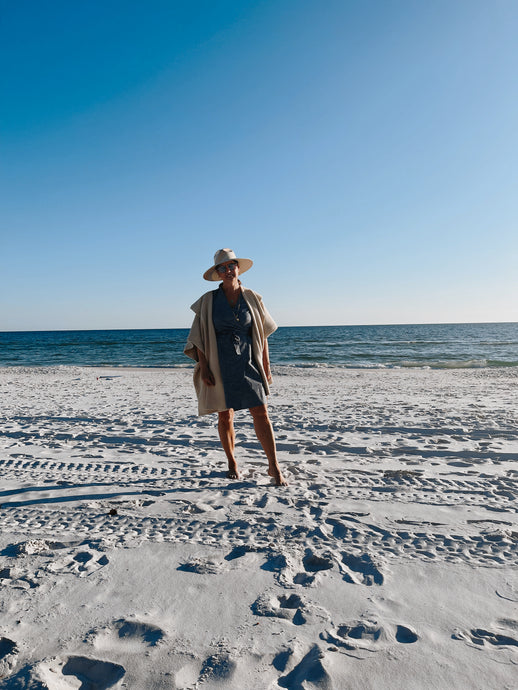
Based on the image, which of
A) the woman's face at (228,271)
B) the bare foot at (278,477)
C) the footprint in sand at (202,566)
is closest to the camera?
the footprint in sand at (202,566)

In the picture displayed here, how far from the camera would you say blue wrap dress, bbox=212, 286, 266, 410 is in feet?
10.8

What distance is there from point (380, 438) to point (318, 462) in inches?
47.2

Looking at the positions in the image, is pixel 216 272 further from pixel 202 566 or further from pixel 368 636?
pixel 368 636

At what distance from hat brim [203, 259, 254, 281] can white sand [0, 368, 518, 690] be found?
5.44 ft

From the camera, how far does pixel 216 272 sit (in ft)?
11.4

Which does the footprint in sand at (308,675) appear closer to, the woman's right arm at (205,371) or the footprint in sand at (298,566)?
the footprint in sand at (298,566)

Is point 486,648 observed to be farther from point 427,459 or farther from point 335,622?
point 427,459

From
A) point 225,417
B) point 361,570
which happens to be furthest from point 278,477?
point 361,570

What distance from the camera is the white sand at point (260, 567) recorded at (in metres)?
1.44

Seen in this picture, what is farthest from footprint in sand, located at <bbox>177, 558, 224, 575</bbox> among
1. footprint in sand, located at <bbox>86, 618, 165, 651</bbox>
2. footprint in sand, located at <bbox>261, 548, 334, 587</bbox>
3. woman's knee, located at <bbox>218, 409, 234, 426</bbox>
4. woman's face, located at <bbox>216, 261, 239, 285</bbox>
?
woman's face, located at <bbox>216, 261, 239, 285</bbox>

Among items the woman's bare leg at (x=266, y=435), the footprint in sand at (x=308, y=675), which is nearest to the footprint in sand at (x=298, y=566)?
the footprint in sand at (x=308, y=675)

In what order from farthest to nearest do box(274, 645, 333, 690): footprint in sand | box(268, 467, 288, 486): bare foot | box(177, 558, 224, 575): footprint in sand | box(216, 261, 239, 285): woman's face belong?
box(216, 261, 239, 285): woman's face, box(268, 467, 288, 486): bare foot, box(177, 558, 224, 575): footprint in sand, box(274, 645, 333, 690): footprint in sand

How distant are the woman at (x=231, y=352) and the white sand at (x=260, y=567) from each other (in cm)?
58

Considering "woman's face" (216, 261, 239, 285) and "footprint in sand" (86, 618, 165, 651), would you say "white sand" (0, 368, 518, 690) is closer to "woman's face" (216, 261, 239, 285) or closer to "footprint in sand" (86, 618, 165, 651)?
"footprint in sand" (86, 618, 165, 651)
